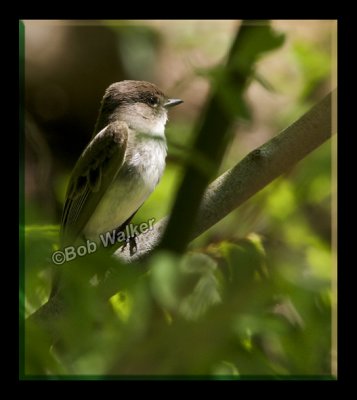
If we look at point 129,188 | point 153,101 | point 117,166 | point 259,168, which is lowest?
point 259,168

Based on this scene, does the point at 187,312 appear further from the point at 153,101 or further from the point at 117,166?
the point at 153,101

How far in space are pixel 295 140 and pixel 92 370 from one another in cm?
96

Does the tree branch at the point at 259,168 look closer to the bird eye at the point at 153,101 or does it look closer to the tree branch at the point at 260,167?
the tree branch at the point at 260,167

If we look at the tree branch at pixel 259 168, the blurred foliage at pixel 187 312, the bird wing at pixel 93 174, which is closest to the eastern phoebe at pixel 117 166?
the bird wing at pixel 93 174

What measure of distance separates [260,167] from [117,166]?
1059 mm

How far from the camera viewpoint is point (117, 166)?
109 inches

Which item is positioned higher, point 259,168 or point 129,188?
point 129,188

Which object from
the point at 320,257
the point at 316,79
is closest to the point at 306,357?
the point at 320,257

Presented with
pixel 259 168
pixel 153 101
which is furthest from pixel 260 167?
pixel 153 101

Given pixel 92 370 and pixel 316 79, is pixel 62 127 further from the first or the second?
pixel 92 370

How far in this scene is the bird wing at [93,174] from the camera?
8.42 ft

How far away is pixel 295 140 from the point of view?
1853mm

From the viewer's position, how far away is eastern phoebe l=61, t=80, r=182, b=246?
2.58 m

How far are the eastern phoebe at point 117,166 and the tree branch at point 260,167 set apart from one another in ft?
2.04
